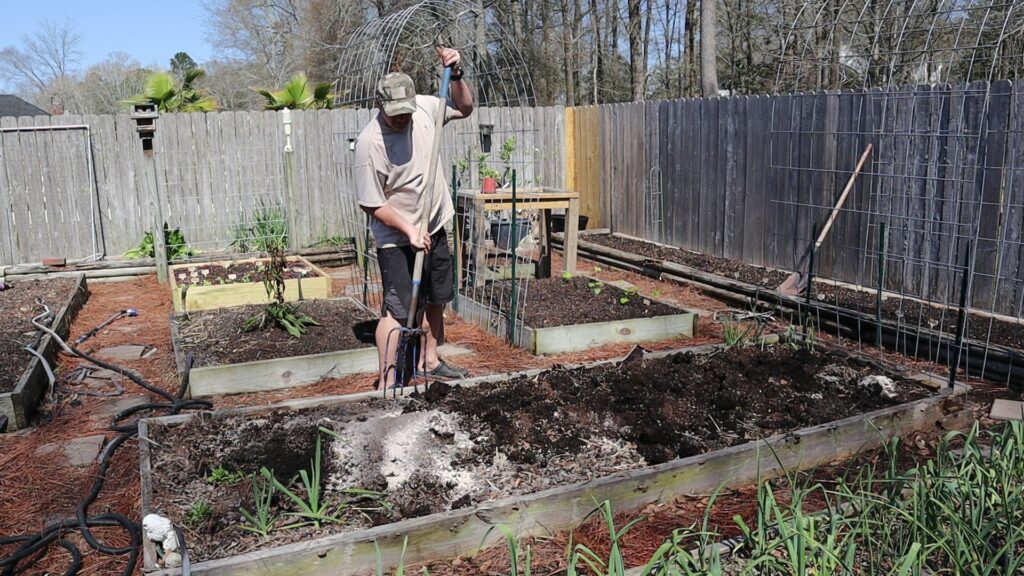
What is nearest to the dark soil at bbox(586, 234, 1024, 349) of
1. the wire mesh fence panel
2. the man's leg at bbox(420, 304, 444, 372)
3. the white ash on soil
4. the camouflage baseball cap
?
the white ash on soil

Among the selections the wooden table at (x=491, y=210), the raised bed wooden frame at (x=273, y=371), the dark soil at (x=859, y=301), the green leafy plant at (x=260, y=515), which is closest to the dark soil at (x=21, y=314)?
the raised bed wooden frame at (x=273, y=371)

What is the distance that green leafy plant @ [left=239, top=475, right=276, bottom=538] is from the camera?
2648mm

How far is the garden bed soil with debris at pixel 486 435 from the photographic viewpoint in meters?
2.90

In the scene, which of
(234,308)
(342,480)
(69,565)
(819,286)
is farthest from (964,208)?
(69,565)

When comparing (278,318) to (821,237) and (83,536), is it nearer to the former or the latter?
Answer: (83,536)

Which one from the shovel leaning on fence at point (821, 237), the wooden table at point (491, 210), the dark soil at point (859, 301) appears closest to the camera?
the dark soil at point (859, 301)

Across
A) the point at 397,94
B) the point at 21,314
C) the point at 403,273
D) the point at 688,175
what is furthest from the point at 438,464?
the point at 688,175

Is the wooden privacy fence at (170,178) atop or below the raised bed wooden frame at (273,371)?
atop

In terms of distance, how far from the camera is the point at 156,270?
8805 millimetres

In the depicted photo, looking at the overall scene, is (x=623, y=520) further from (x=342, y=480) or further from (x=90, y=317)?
(x=90, y=317)

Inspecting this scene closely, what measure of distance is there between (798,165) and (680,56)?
53.6ft

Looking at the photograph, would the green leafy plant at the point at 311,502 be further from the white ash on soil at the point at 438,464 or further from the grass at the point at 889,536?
the grass at the point at 889,536

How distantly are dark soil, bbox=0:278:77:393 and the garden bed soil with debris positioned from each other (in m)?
1.90

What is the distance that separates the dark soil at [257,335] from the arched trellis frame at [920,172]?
373 centimetres
